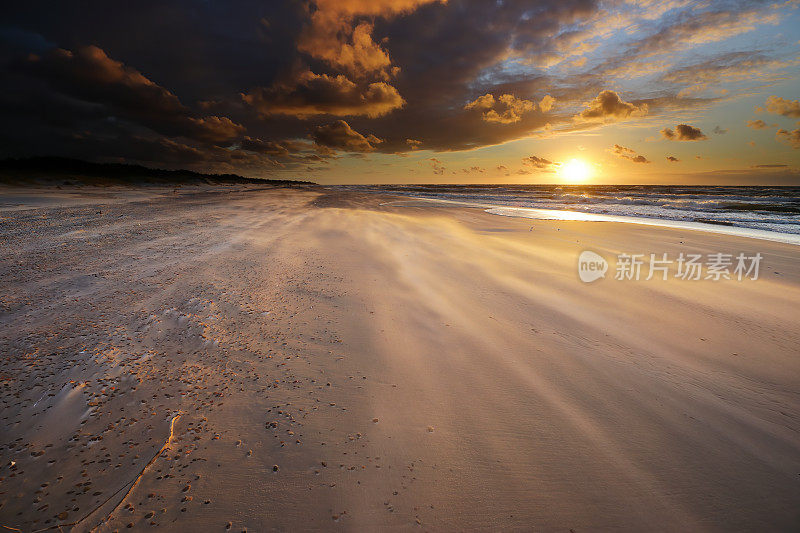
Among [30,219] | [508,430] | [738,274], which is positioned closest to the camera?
[508,430]

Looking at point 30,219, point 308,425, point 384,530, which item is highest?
point 30,219

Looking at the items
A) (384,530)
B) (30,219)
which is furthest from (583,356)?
(30,219)

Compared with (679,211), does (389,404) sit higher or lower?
lower

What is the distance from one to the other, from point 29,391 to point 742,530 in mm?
5182

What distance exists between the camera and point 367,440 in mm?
2404

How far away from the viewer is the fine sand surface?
1.94 m

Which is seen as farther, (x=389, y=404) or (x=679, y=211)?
(x=679, y=211)

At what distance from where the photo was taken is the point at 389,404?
2.80 m

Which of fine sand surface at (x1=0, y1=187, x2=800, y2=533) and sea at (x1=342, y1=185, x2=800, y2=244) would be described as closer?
fine sand surface at (x1=0, y1=187, x2=800, y2=533)

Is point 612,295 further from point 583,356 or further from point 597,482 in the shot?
point 597,482

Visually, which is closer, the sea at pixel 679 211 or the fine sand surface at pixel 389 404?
the fine sand surface at pixel 389 404

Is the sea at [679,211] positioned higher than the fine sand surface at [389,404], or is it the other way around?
the sea at [679,211]

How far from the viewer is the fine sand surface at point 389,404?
1943 millimetres

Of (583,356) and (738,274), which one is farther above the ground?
(738,274)
